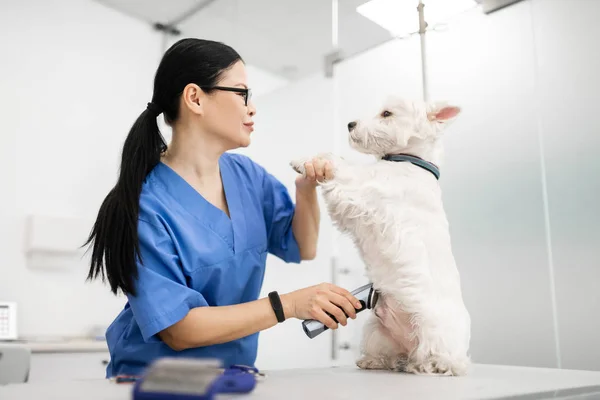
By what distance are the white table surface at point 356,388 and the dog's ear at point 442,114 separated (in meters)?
0.53

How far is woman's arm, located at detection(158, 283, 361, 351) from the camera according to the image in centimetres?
89

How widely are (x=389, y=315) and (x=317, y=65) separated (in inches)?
85.9

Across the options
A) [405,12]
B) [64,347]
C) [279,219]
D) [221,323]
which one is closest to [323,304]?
[221,323]

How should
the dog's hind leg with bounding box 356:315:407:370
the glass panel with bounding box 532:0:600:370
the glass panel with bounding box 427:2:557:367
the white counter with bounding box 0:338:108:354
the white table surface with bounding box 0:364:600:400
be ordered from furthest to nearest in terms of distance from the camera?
the white counter with bounding box 0:338:108:354
the glass panel with bounding box 427:2:557:367
the glass panel with bounding box 532:0:600:370
the dog's hind leg with bounding box 356:315:407:370
the white table surface with bounding box 0:364:600:400

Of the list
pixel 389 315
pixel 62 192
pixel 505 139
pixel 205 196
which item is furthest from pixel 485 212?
pixel 62 192

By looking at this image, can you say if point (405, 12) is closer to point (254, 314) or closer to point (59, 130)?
point (254, 314)

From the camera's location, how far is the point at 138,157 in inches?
43.1

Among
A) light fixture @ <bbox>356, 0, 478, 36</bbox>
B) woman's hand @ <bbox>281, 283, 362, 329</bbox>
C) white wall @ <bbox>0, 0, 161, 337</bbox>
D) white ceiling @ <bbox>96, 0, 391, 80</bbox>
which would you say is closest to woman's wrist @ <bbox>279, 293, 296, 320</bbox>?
woman's hand @ <bbox>281, 283, 362, 329</bbox>

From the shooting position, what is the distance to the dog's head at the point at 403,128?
1083 millimetres

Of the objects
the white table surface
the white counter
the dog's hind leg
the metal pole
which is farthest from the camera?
the white counter

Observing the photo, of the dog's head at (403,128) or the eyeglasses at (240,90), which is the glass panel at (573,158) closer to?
the dog's head at (403,128)

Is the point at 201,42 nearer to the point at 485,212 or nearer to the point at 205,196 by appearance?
the point at 205,196

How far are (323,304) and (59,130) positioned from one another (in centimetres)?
248

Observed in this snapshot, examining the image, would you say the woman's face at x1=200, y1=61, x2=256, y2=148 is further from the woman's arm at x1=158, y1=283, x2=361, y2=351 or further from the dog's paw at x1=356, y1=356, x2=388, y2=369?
the dog's paw at x1=356, y1=356, x2=388, y2=369
